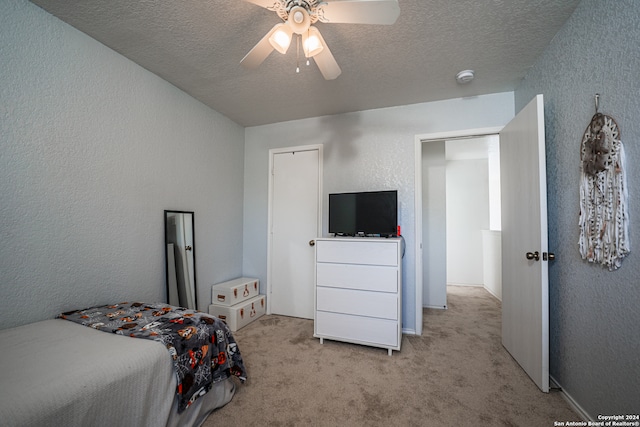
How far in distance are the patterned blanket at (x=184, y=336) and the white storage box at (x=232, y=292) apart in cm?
101

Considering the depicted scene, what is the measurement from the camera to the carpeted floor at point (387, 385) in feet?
4.83

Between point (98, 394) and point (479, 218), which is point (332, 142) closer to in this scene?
point (98, 394)

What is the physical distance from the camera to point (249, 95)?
8.34 feet

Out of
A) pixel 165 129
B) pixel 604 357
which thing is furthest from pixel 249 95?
pixel 604 357

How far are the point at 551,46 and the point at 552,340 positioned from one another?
2.10 meters

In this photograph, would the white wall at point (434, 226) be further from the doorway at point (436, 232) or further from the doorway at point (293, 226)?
the doorway at point (293, 226)

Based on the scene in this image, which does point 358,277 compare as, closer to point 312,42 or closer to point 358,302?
point 358,302

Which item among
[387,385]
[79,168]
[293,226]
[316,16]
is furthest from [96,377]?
[293,226]

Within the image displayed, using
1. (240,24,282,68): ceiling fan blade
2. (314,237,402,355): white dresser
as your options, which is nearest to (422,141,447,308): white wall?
(314,237,402,355): white dresser

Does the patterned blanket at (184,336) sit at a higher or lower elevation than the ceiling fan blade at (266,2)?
lower

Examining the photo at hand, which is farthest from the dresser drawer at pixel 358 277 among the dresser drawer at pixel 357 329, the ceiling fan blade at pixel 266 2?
the ceiling fan blade at pixel 266 2

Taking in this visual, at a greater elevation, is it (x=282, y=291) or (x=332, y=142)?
(x=332, y=142)

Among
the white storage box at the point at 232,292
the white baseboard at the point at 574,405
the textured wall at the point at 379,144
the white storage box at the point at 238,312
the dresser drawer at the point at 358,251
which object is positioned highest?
the textured wall at the point at 379,144

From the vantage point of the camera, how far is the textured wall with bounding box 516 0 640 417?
3.78 feet
